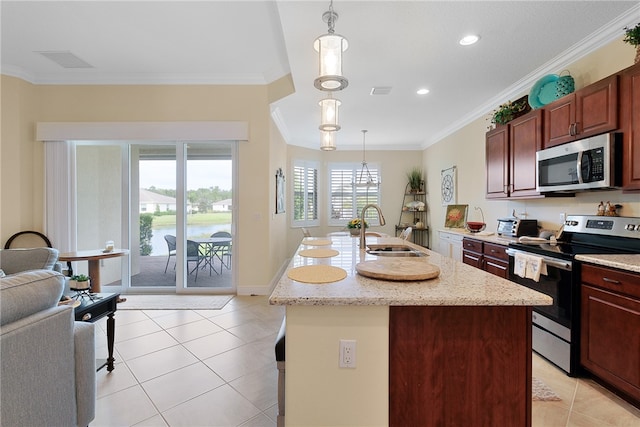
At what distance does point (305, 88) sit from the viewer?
3.90 metres

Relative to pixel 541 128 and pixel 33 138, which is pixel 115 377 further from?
pixel 541 128

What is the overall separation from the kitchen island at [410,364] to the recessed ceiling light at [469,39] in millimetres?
2444

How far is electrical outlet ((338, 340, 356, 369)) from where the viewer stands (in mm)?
1232

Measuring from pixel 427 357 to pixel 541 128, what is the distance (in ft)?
9.12

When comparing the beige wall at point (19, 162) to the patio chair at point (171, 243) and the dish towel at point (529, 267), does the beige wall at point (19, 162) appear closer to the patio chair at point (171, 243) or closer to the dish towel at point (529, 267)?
the patio chair at point (171, 243)

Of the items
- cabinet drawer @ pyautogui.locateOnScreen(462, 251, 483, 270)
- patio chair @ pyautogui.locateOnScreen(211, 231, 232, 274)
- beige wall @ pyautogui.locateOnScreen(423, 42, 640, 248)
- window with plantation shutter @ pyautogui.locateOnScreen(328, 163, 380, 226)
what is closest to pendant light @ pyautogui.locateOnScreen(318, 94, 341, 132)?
cabinet drawer @ pyautogui.locateOnScreen(462, 251, 483, 270)

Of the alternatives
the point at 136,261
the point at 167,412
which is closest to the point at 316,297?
the point at 167,412

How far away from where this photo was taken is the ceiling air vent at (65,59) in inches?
137

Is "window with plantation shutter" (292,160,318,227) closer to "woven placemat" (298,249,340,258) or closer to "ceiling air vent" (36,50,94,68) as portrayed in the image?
"ceiling air vent" (36,50,94,68)

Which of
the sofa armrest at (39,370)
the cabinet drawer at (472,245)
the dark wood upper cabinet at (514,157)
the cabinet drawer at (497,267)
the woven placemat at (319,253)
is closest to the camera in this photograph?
the sofa armrest at (39,370)

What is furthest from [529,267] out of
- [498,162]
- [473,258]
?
[498,162]

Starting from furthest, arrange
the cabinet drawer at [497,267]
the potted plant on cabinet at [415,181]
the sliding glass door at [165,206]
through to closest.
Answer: the potted plant on cabinet at [415,181], the sliding glass door at [165,206], the cabinet drawer at [497,267]

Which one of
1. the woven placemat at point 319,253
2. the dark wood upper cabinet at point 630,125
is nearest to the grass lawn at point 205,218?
the woven placemat at point 319,253

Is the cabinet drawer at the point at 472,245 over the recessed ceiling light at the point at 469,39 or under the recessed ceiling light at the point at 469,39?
under
